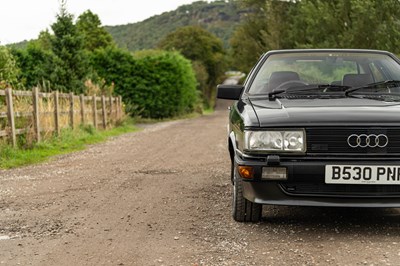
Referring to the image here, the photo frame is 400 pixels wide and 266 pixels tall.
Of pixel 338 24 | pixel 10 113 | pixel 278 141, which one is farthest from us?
pixel 338 24

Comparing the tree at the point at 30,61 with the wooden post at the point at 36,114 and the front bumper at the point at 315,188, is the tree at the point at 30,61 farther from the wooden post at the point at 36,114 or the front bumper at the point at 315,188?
the front bumper at the point at 315,188

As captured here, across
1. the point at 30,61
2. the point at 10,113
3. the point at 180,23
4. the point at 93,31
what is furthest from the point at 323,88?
the point at 180,23

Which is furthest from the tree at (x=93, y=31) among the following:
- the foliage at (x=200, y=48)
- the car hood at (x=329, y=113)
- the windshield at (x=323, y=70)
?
the car hood at (x=329, y=113)

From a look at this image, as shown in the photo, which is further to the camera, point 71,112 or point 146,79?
point 146,79

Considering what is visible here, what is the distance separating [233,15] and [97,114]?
13742 centimetres

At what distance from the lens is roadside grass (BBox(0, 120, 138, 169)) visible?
10.4 meters

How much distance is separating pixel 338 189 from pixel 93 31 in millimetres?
56653

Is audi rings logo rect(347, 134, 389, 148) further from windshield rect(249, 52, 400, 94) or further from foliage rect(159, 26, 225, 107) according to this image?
foliage rect(159, 26, 225, 107)

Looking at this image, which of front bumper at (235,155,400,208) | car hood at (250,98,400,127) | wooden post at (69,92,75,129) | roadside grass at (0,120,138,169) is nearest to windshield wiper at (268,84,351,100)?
car hood at (250,98,400,127)

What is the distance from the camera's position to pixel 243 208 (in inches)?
190

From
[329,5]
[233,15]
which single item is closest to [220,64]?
[329,5]

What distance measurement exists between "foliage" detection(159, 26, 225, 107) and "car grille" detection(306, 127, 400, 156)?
206ft

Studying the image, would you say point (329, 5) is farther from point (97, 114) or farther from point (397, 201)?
point (397, 201)

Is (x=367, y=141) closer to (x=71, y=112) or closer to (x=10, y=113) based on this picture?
(x=10, y=113)
